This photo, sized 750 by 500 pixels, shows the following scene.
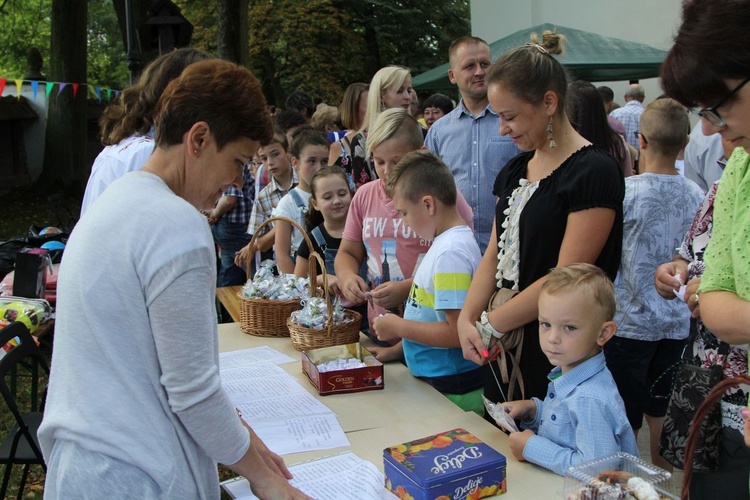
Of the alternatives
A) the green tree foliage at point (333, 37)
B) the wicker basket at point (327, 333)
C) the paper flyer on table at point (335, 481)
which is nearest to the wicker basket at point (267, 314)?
the wicker basket at point (327, 333)

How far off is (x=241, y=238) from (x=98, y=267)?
4.27 metres

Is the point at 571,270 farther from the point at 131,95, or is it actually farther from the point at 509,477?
the point at 131,95

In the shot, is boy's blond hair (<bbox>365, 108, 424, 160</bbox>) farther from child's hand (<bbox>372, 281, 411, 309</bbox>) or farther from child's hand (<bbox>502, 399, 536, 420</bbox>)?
child's hand (<bbox>502, 399, 536, 420</bbox>)

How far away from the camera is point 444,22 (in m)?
21.5

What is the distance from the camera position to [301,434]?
7.19 feet

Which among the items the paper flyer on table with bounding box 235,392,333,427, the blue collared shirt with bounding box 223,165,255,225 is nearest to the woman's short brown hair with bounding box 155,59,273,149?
the paper flyer on table with bounding box 235,392,333,427

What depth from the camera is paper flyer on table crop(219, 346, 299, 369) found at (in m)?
2.91

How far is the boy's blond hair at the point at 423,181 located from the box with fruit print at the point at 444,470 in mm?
1087

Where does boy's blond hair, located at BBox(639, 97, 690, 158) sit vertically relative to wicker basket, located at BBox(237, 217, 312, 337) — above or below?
above

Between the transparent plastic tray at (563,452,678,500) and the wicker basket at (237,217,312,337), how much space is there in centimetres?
186

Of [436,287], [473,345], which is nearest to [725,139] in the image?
[473,345]

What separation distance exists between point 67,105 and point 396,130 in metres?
12.3

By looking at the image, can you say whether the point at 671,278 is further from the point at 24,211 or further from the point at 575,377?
Answer: the point at 24,211

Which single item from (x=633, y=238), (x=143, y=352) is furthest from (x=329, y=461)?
(x=633, y=238)
